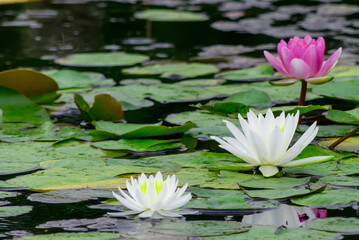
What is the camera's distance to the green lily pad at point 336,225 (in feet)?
4.93

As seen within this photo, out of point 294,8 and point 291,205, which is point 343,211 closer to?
point 291,205

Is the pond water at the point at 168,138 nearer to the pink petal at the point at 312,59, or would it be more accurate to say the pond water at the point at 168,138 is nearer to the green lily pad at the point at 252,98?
the green lily pad at the point at 252,98

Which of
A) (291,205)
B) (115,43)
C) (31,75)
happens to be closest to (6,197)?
(291,205)

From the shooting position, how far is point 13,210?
171 cm

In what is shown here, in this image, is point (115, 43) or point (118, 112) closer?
point (118, 112)

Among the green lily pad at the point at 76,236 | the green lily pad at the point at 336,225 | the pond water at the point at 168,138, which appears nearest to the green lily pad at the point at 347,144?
the pond water at the point at 168,138

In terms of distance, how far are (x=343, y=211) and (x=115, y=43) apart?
141 inches

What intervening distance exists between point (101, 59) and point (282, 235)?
2980 millimetres

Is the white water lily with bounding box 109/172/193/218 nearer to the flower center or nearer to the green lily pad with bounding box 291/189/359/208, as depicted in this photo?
the flower center

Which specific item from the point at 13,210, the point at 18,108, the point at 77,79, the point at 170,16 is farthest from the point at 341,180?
the point at 170,16

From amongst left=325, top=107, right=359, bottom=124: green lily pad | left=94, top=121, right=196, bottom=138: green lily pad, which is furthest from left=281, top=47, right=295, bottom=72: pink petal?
left=94, top=121, right=196, bottom=138: green lily pad

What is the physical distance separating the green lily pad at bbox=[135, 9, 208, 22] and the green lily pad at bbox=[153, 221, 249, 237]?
4.43 m

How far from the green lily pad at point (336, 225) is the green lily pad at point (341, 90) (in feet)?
4.01

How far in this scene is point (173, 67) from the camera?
3.98 meters
